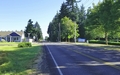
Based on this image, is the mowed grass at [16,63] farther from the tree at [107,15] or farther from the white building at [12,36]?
the white building at [12,36]

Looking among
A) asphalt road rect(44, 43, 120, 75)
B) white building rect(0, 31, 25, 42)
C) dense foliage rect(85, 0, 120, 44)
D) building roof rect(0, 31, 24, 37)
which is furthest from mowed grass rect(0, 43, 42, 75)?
building roof rect(0, 31, 24, 37)

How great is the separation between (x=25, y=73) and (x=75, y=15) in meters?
97.0

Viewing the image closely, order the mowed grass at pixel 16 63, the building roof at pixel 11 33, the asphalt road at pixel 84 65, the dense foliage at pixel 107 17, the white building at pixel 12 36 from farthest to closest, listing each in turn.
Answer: the building roof at pixel 11 33 → the white building at pixel 12 36 → the dense foliage at pixel 107 17 → the mowed grass at pixel 16 63 → the asphalt road at pixel 84 65

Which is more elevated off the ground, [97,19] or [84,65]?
[97,19]

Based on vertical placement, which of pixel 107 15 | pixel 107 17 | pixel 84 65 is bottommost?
pixel 84 65

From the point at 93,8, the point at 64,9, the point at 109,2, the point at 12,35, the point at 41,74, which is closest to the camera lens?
the point at 41,74

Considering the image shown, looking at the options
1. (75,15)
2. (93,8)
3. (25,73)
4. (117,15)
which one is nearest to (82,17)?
(75,15)

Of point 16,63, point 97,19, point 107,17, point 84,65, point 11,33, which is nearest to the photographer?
point 84,65

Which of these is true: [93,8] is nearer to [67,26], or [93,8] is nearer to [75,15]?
[67,26]

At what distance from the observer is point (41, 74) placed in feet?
42.3

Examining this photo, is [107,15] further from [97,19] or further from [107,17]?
[97,19]

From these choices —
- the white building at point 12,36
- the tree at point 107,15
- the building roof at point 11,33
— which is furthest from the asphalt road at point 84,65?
the building roof at point 11,33

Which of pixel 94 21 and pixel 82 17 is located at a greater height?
pixel 82 17

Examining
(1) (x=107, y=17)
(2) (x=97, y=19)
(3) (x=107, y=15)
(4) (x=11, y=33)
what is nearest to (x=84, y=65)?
(1) (x=107, y=17)
